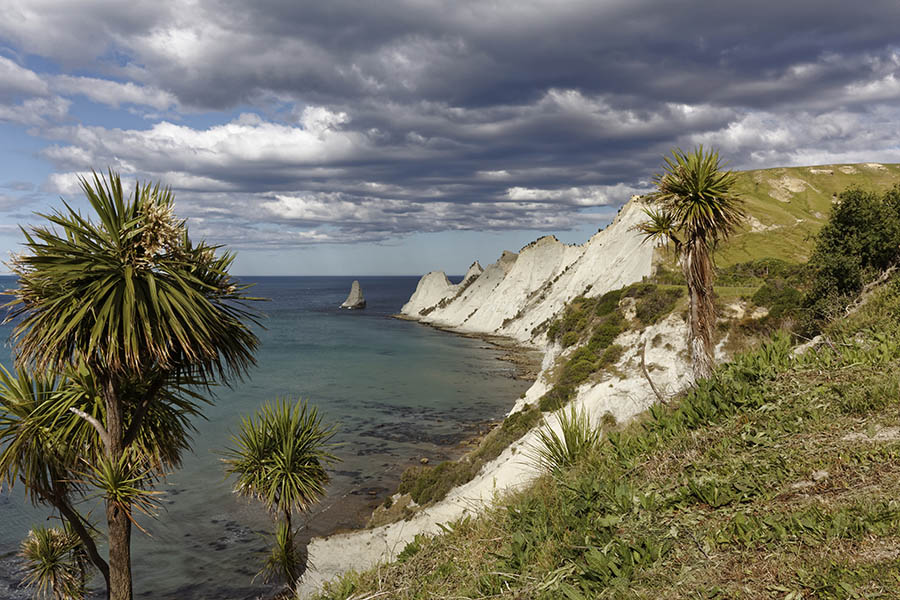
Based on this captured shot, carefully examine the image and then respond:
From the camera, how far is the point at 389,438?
4041cm

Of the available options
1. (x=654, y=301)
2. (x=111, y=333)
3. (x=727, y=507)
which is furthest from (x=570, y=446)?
(x=654, y=301)

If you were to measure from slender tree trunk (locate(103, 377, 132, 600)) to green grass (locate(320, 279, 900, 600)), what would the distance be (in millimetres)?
5654

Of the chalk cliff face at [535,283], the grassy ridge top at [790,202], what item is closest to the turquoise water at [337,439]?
the chalk cliff face at [535,283]

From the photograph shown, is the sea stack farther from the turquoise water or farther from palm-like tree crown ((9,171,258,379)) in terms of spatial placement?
palm-like tree crown ((9,171,258,379))

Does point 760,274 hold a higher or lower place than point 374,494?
higher

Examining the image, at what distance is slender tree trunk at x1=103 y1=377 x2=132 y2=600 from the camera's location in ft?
31.9

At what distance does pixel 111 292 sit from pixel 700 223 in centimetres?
1380

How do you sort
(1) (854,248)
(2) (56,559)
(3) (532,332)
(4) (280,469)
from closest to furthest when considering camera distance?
(2) (56,559), (4) (280,469), (1) (854,248), (3) (532,332)

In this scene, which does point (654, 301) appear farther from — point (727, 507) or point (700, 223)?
point (727, 507)

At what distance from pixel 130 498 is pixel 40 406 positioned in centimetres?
311

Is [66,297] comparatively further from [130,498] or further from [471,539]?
[471,539]

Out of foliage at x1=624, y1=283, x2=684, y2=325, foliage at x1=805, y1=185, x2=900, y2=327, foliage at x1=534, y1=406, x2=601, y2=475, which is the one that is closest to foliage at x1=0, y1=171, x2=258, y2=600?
foliage at x1=534, y1=406, x2=601, y2=475

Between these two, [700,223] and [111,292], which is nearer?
A: [111,292]

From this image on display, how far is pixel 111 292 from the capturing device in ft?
30.7
